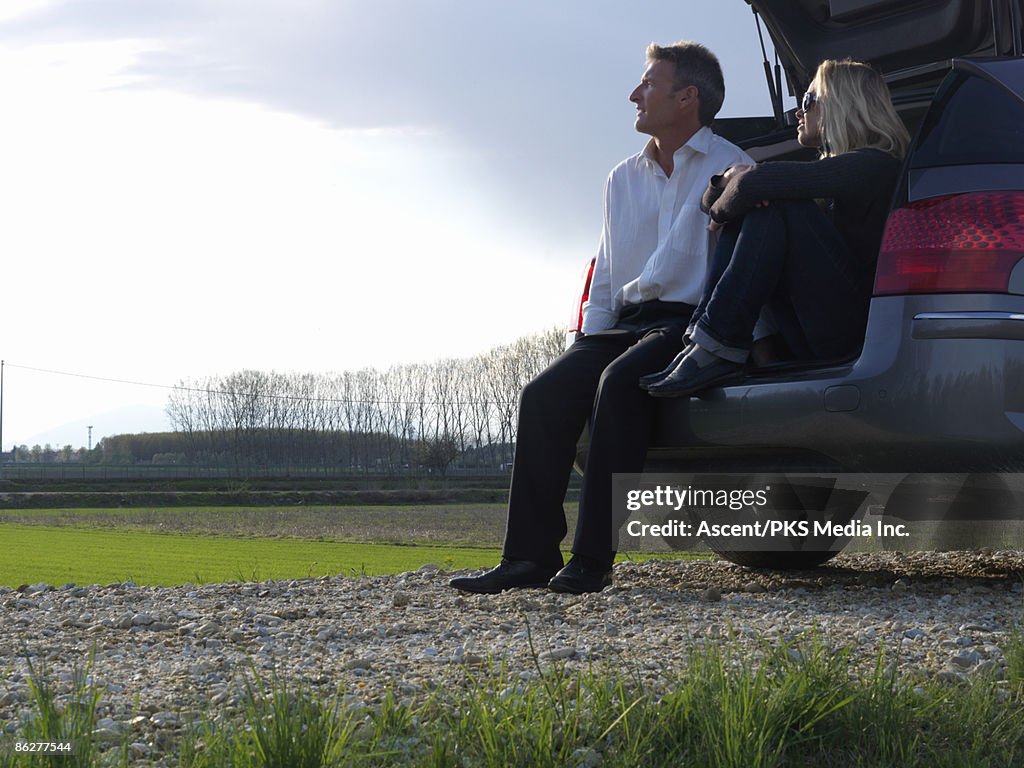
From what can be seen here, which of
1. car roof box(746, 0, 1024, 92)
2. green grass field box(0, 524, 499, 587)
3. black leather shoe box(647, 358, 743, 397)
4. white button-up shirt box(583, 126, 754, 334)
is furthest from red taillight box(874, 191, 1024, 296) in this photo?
green grass field box(0, 524, 499, 587)

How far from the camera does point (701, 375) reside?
3.57 m

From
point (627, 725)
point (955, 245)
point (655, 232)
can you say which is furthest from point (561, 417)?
point (627, 725)

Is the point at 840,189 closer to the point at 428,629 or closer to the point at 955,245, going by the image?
the point at 955,245

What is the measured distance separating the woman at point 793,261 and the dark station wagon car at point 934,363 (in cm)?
12

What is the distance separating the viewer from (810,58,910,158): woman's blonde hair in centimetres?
372

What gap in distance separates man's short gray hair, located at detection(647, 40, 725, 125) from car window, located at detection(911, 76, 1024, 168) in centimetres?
114

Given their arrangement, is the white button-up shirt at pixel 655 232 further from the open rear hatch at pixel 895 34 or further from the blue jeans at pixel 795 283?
the open rear hatch at pixel 895 34

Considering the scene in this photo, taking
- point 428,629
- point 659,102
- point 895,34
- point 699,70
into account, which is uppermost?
point 895,34

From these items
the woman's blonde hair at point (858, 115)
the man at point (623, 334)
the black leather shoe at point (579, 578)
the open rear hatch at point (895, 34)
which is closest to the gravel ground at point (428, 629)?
the black leather shoe at point (579, 578)

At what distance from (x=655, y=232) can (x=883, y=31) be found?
5.75 feet

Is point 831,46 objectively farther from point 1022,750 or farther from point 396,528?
point 396,528

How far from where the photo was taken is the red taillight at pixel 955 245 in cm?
305

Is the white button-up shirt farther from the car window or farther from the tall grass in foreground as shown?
the tall grass in foreground

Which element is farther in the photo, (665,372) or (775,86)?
(775,86)
